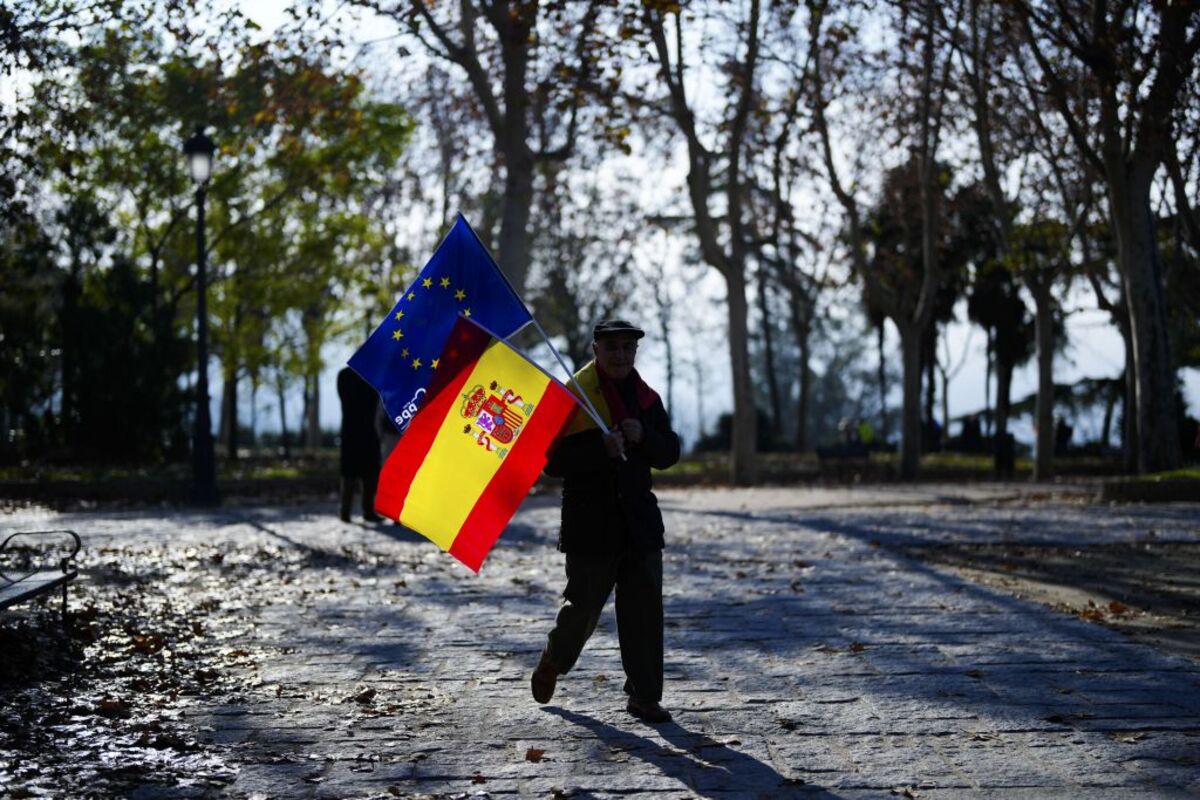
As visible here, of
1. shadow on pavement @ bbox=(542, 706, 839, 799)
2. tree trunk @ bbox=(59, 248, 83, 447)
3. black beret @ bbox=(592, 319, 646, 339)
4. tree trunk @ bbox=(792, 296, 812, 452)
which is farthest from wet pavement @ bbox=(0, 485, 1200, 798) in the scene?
tree trunk @ bbox=(792, 296, 812, 452)

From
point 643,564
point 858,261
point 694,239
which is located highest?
point 694,239

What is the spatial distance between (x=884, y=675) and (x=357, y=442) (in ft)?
33.3

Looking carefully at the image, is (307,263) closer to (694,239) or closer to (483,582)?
(694,239)

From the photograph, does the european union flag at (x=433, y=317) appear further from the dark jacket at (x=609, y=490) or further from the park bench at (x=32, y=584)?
the park bench at (x=32, y=584)

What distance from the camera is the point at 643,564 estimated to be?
6551mm

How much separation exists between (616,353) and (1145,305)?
1712 cm

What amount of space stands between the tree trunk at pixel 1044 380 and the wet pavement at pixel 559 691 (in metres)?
18.4

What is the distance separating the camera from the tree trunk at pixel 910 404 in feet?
103

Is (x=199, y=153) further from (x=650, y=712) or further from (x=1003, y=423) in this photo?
(x=1003, y=423)

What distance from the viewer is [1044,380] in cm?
3062

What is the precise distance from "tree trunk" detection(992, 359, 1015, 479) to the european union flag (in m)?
28.1

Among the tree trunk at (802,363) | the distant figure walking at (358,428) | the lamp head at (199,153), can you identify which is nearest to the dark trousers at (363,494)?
the distant figure walking at (358,428)

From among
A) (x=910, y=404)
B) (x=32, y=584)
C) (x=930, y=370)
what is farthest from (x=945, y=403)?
(x=32, y=584)

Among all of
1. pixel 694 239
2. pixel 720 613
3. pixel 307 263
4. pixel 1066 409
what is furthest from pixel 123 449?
pixel 1066 409
